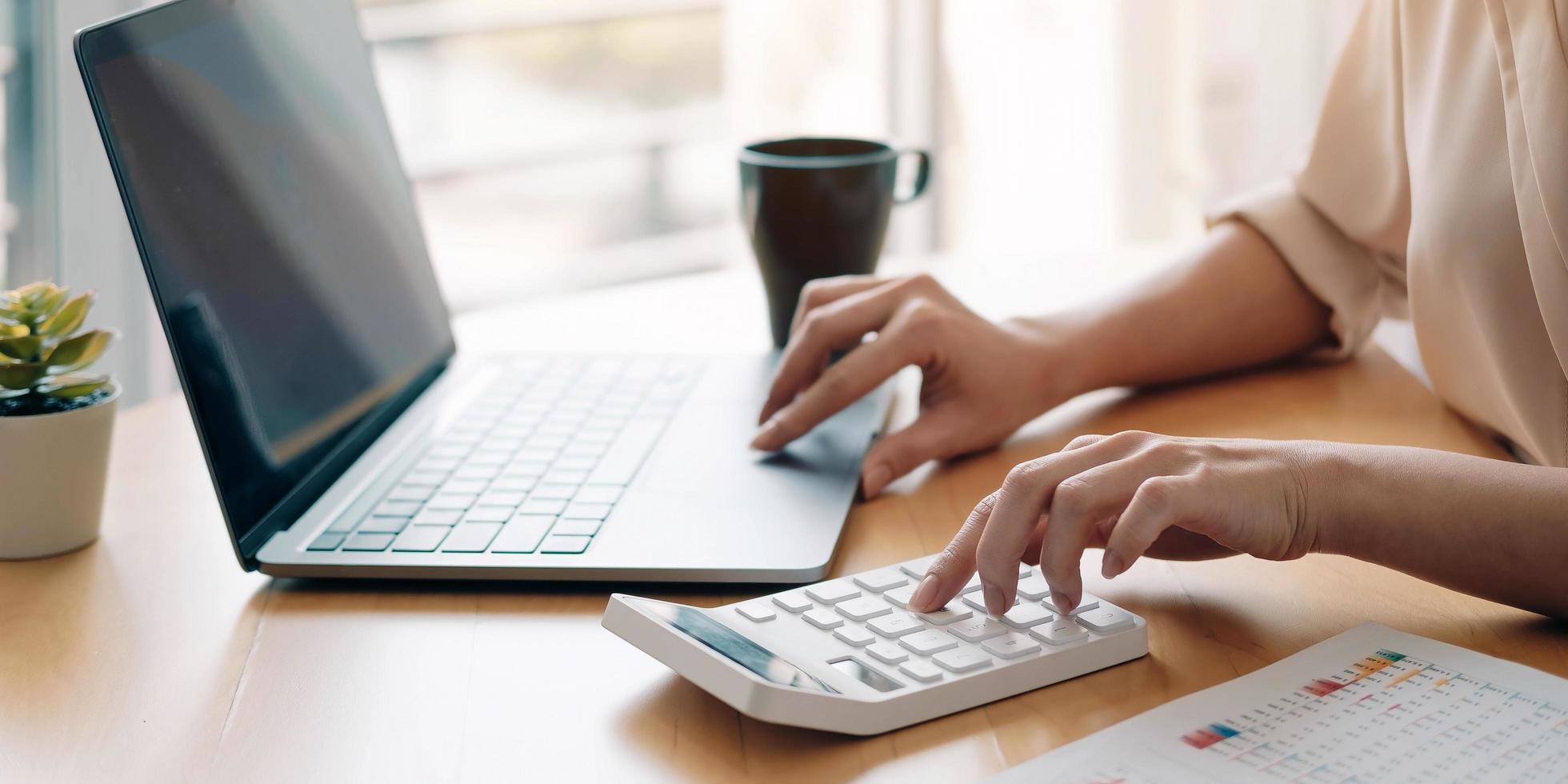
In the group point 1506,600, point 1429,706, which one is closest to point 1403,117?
point 1506,600

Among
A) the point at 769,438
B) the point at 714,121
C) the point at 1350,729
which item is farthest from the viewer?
the point at 714,121

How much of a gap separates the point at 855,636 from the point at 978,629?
52mm

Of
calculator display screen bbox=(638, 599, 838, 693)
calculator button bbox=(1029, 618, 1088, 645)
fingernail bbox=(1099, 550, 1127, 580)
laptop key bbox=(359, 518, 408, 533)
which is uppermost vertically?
fingernail bbox=(1099, 550, 1127, 580)

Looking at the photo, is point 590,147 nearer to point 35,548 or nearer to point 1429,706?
point 35,548

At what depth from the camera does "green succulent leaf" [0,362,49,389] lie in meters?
0.66

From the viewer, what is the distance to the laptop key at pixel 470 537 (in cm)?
63

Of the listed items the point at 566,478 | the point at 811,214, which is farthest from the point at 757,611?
the point at 811,214

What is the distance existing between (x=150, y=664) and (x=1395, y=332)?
1014 millimetres

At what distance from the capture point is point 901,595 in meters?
0.56

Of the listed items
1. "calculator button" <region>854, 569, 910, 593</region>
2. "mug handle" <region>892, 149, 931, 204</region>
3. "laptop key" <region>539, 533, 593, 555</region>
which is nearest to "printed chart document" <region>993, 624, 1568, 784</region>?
"calculator button" <region>854, 569, 910, 593</region>

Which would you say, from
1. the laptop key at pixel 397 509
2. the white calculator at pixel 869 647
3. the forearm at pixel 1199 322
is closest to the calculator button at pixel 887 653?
the white calculator at pixel 869 647

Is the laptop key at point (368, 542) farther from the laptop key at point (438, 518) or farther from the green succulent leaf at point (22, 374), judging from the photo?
the green succulent leaf at point (22, 374)

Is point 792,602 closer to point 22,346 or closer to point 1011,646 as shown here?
point 1011,646

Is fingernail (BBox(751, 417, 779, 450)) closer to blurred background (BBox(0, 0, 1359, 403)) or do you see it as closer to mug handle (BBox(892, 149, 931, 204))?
mug handle (BBox(892, 149, 931, 204))
